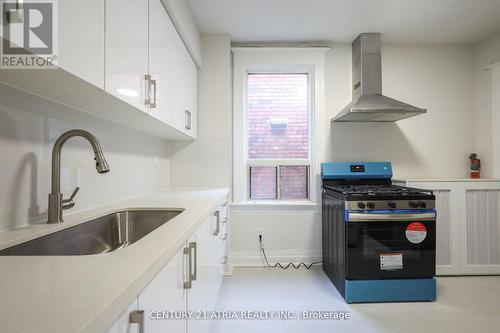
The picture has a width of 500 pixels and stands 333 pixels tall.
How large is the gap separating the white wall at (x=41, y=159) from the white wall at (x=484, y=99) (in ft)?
11.9

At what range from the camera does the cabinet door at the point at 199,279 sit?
1059mm

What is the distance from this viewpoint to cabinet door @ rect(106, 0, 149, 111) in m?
1.00

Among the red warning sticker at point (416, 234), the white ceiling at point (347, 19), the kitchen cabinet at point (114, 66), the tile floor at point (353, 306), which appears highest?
the white ceiling at point (347, 19)

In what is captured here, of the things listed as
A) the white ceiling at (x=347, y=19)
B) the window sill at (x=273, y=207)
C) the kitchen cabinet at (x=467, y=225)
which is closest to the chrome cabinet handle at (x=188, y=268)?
the window sill at (x=273, y=207)

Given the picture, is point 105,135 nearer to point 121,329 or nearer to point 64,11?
point 64,11

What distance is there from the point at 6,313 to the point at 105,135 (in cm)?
133

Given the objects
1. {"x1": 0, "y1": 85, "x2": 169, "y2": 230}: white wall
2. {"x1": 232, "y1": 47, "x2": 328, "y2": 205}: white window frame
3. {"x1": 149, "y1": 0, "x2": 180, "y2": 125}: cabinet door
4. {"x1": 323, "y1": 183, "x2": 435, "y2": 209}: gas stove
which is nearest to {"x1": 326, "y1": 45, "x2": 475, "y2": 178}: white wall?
{"x1": 232, "y1": 47, "x2": 328, "y2": 205}: white window frame

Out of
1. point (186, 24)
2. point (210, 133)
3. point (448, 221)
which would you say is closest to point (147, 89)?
point (186, 24)

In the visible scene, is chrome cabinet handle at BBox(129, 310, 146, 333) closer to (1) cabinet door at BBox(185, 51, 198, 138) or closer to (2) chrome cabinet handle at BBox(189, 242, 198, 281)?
(2) chrome cabinet handle at BBox(189, 242, 198, 281)

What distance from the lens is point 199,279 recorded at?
1211 millimetres

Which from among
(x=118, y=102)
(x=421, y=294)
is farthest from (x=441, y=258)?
(x=118, y=102)

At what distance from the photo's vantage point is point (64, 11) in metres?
0.76

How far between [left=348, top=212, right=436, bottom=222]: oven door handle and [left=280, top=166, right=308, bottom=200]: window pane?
978mm

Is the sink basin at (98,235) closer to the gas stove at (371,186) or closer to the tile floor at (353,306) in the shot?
the tile floor at (353,306)
